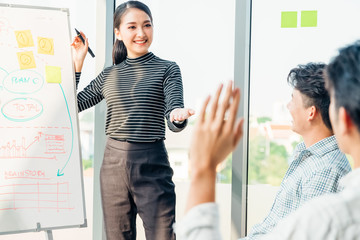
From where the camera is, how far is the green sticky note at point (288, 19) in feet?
8.31

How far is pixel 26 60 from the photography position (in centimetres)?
221

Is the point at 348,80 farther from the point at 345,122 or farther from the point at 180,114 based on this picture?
the point at 180,114

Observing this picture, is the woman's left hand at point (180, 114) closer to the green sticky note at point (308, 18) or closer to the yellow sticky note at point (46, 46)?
the yellow sticky note at point (46, 46)

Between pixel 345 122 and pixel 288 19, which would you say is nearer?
pixel 345 122

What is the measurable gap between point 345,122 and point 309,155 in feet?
3.02

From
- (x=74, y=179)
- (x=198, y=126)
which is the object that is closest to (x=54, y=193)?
(x=74, y=179)

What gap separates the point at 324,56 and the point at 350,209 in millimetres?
1982

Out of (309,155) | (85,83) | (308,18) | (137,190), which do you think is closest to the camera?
(309,155)

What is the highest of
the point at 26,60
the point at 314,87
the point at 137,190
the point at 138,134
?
the point at 26,60

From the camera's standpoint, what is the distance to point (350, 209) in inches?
26.3

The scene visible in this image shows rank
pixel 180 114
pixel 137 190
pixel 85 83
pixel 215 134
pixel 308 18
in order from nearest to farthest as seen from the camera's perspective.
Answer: pixel 215 134 → pixel 180 114 → pixel 137 190 → pixel 308 18 → pixel 85 83

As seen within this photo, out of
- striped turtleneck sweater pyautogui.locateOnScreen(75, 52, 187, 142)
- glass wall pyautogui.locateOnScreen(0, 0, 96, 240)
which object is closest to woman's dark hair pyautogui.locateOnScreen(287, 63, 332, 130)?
striped turtleneck sweater pyautogui.locateOnScreen(75, 52, 187, 142)

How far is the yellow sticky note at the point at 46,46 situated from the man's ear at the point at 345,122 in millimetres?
1819

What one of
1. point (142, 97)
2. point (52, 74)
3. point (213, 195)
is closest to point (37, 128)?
point (52, 74)
